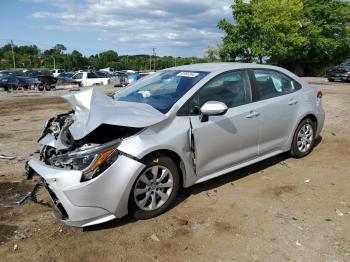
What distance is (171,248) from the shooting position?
377cm

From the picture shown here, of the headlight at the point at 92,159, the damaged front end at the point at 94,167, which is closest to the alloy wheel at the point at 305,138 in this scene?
the damaged front end at the point at 94,167

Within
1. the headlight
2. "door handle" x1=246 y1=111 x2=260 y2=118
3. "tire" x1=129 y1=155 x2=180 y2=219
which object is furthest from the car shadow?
"door handle" x1=246 y1=111 x2=260 y2=118

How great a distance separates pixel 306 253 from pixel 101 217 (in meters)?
1.99

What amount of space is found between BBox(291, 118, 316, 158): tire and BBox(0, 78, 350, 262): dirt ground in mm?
485

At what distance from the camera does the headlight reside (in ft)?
12.7

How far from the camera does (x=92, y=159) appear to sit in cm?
391

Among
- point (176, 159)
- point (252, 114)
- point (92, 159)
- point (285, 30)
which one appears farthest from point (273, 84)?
point (285, 30)

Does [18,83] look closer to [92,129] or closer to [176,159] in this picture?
[176,159]

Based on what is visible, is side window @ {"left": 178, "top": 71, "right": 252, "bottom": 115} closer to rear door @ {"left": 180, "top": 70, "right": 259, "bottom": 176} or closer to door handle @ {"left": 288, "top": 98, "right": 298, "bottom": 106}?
rear door @ {"left": 180, "top": 70, "right": 259, "bottom": 176}

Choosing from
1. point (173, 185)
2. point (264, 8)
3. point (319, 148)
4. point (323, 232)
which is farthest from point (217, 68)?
point (264, 8)

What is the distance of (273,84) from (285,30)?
34.7m

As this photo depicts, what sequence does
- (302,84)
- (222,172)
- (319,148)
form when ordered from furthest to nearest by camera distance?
(319,148) < (302,84) < (222,172)

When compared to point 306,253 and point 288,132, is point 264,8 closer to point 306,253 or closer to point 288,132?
point 288,132

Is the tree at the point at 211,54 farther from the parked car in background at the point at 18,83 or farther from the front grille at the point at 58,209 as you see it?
the front grille at the point at 58,209
